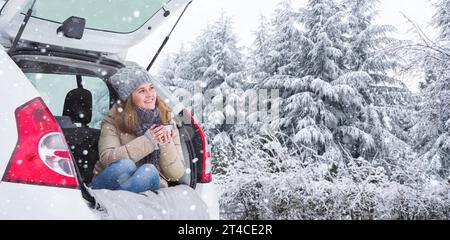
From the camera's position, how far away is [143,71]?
3.13 meters

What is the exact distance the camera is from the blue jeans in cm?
271

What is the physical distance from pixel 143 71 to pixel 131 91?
0.18 m

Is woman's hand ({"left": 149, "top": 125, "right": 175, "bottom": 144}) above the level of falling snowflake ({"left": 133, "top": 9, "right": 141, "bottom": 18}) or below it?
below

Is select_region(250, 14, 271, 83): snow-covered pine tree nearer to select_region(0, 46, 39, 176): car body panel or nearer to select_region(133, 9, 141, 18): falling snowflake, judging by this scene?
select_region(133, 9, 141, 18): falling snowflake

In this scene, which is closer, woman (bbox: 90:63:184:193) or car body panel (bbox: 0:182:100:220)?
car body panel (bbox: 0:182:100:220)

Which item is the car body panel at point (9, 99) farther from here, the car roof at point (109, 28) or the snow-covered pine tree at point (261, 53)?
the snow-covered pine tree at point (261, 53)

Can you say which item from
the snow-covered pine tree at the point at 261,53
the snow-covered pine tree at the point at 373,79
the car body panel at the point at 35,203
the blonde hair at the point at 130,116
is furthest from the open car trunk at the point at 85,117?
the snow-covered pine tree at the point at 261,53

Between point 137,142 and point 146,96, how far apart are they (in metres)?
0.46

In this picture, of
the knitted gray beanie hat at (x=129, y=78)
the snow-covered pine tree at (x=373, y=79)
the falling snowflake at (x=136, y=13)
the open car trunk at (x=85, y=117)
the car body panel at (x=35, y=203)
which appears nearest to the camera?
the car body panel at (x=35, y=203)

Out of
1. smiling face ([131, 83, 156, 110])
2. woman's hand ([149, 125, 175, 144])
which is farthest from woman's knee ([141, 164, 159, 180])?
smiling face ([131, 83, 156, 110])

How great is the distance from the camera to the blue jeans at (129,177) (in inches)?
107

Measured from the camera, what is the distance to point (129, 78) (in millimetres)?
3133

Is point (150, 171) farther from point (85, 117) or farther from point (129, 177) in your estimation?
point (85, 117)
